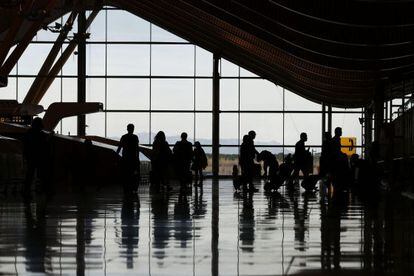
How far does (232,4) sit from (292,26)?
2072 millimetres

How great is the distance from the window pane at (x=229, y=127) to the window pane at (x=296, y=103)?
2.59 meters

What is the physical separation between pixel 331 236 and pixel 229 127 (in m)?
39.6

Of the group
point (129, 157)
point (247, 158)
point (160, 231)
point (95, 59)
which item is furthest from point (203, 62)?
point (160, 231)

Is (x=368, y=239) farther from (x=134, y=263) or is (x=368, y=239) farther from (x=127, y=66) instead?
(x=127, y=66)

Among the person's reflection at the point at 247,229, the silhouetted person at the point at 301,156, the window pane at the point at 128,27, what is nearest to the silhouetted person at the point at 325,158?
the silhouetted person at the point at 301,156

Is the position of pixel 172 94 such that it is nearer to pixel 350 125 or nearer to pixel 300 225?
pixel 350 125

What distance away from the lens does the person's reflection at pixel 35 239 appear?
19.2 ft

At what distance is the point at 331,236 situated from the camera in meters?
8.13

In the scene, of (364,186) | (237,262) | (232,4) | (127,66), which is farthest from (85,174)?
(127,66)

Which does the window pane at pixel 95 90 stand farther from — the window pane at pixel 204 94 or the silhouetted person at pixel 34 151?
the silhouetted person at pixel 34 151

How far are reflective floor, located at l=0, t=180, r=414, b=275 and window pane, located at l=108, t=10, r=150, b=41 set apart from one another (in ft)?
116

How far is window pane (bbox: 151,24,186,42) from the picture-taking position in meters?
47.2

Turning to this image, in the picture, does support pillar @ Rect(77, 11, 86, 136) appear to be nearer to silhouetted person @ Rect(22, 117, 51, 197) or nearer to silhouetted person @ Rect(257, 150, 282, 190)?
silhouetted person @ Rect(257, 150, 282, 190)

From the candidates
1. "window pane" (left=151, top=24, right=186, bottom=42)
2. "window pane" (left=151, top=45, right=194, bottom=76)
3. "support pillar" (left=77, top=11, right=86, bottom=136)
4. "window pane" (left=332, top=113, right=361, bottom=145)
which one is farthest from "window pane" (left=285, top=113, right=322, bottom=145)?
"support pillar" (left=77, top=11, right=86, bottom=136)
